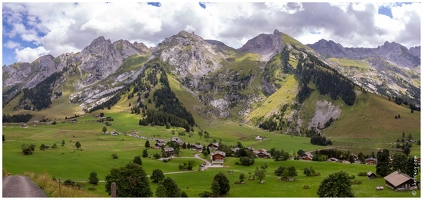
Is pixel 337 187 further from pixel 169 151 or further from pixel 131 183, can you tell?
pixel 169 151

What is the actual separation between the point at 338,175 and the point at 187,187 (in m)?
37.5

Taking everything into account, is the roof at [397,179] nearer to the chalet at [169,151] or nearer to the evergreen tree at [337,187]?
the evergreen tree at [337,187]

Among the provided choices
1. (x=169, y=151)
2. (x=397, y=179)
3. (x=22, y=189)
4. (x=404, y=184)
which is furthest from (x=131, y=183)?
(x=169, y=151)

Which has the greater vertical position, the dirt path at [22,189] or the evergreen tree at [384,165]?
the dirt path at [22,189]

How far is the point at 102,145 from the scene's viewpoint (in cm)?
15475

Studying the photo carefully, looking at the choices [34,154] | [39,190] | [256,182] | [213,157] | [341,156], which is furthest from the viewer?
[341,156]

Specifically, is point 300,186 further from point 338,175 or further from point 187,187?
point 187,187

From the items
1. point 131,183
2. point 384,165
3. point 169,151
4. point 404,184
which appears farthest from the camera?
point 169,151

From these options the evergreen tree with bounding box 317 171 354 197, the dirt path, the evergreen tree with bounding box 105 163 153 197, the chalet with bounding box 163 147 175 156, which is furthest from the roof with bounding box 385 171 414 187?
the chalet with bounding box 163 147 175 156

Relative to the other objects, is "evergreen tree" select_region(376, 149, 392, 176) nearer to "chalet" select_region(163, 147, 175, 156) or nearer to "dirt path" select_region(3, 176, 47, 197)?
"dirt path" select_region(3, 176, 47, 197)

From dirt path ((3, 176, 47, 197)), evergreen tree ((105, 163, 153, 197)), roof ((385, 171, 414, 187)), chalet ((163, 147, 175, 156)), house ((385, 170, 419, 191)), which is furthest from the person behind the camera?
chalet ((163, 147, 175, 156))

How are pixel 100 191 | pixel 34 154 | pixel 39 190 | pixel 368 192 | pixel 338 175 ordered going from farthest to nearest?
pixel 34 154 < pixel 100 191 < pixel 368 192 < pixel 338 175 < pixel 39 190

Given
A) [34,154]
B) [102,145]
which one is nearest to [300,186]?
[34,154]

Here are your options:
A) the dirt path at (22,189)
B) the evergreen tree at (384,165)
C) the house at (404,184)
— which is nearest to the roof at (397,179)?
the house at (404,184)
